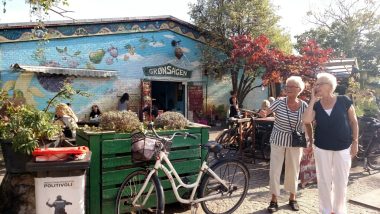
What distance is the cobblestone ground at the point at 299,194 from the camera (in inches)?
187

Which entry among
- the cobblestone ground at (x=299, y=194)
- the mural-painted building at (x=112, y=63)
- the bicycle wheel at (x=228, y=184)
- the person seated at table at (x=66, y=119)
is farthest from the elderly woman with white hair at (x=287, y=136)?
the mural-painted building at (x=112, y=63)

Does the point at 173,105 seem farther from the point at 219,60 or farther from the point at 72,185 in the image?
the point at 72,185

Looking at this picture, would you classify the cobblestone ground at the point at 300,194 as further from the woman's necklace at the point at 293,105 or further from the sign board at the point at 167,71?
the sign board at the point at 167,71

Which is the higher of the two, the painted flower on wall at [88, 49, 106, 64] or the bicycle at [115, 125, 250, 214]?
the painted flower on wall at [88, 49, 106, 64]

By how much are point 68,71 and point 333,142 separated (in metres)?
9.89

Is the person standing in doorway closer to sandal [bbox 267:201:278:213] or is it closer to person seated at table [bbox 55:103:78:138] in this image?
person seated at table [bbox 55:103:78:138]

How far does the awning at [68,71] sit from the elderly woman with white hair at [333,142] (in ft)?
31.3

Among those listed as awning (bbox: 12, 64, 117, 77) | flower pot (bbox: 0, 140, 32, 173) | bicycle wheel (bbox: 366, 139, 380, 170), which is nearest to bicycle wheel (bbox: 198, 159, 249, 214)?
flower pot (bbox: 0, 140, 32, 173)

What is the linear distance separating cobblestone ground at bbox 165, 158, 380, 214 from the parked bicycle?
283 mm

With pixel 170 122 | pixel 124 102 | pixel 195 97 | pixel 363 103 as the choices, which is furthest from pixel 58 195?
pixel 195 97

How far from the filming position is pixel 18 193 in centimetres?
379

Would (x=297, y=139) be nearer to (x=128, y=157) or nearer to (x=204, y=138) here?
(x=204, y=138)

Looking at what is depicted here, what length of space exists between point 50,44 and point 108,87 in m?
2.54

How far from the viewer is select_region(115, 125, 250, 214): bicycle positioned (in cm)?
378
